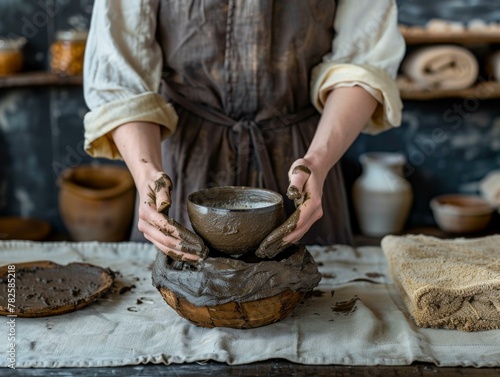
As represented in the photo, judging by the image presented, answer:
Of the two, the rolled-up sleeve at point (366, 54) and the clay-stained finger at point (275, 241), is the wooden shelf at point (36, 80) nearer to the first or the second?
the rolled-up sleeve at point (366, 54)

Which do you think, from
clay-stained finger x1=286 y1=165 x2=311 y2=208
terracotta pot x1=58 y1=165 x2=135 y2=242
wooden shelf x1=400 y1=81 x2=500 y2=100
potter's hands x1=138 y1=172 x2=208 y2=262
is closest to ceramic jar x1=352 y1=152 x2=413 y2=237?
wooden shelf x1=400 y1=81 x2=500 y2=100

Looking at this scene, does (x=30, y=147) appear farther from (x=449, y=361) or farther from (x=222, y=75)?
(x=449, y=361)

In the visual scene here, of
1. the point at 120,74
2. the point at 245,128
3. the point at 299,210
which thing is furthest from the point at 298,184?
the point at 120,74

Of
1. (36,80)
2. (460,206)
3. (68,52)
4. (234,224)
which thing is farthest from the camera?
(460,206)

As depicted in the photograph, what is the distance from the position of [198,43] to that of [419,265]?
2.58 ft

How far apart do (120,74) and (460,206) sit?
2926 mm

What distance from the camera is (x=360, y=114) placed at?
1.66 metres

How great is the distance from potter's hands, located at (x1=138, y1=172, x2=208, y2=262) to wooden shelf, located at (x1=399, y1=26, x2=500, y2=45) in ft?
8.94

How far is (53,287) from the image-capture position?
4.71ft

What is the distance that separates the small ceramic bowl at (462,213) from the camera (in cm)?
390

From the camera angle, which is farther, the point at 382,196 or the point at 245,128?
the point at 382,196

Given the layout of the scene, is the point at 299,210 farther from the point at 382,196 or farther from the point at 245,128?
the point at 382,196

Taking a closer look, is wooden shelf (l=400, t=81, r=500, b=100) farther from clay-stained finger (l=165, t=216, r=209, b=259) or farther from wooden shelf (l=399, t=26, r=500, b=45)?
clay-stained finger (l=165, t=216, r=209, b=259)

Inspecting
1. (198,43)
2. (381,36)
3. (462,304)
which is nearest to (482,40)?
(381,36)
